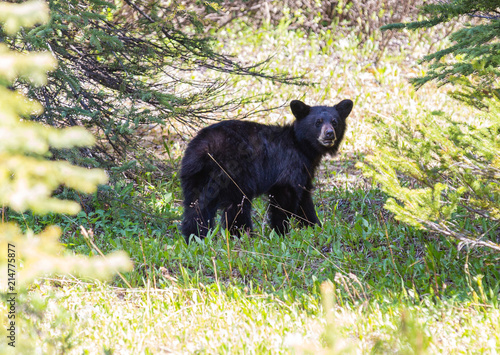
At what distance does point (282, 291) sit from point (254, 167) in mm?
2218

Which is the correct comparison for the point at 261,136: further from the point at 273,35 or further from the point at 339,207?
the point at 273,35

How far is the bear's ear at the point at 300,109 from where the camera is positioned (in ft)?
21.1

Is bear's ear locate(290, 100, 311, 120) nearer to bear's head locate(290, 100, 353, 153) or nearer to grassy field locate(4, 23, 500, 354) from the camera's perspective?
bear's head locate(290, 100, 353, 153)

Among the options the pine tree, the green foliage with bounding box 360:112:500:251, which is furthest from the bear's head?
the green foliage with bounding box 360:112:500:251

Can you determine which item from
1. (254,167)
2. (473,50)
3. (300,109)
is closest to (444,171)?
(473,50)

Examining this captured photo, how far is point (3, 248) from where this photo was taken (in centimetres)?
195

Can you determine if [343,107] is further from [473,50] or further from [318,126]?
[473,50]

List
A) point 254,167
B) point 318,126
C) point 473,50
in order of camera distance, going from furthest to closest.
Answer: point 318,126
point 254,167
point 473,50

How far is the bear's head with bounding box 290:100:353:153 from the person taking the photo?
624cm

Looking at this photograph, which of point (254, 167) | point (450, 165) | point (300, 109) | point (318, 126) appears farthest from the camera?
point (300, 109)

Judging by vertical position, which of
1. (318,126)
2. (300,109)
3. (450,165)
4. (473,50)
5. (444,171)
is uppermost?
(300,109)

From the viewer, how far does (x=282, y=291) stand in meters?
3.95

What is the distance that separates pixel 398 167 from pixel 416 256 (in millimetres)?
1305

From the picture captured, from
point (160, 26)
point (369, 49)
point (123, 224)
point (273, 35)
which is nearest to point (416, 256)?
point (123, 224)
